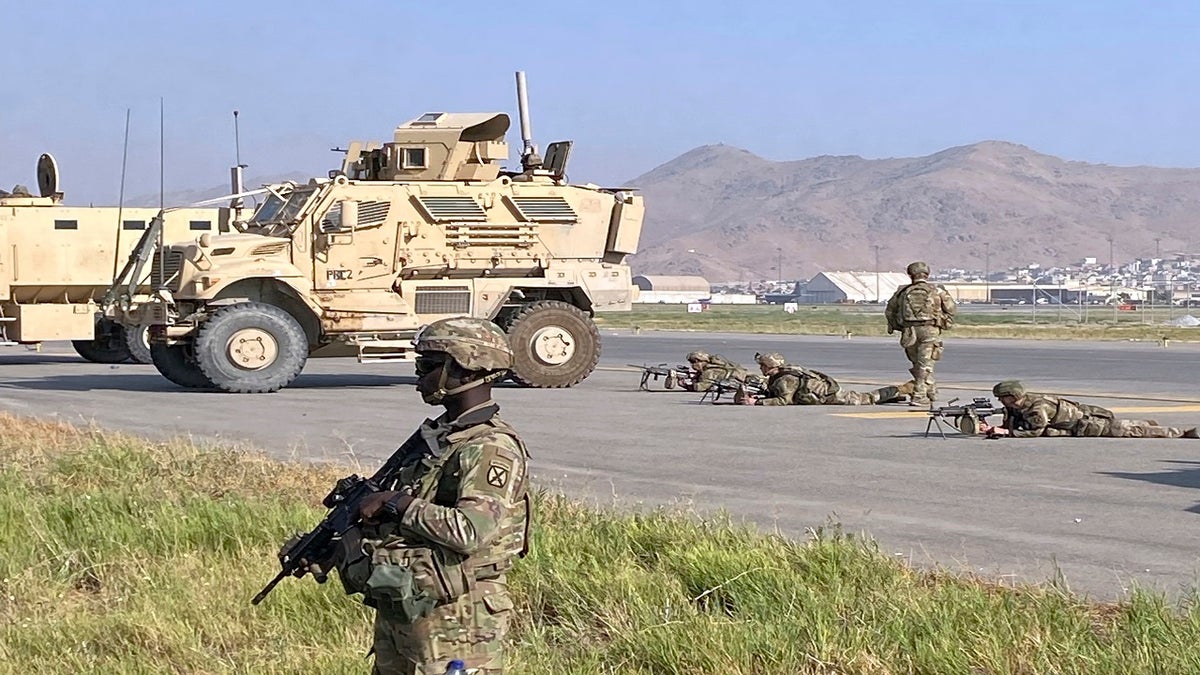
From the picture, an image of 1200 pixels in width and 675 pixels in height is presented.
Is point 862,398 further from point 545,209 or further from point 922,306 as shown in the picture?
point 545,209

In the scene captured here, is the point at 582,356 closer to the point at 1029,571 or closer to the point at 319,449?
the point at 319,449

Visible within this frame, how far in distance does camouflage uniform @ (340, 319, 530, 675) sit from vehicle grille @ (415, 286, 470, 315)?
54.1ft

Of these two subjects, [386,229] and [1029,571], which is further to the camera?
[386,229]

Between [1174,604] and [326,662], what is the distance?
3.49m

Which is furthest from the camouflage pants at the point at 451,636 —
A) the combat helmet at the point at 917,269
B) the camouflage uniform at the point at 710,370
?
the camouflage uniform at the point at 710,370

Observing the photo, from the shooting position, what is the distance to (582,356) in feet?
71.9

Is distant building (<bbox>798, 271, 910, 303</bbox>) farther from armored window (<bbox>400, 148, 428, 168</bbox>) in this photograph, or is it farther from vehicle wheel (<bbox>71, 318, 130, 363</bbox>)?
armored window (<bbox>400, 148, 428, 168</bbox>)

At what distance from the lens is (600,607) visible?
23.8ft

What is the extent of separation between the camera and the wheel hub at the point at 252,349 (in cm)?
2025

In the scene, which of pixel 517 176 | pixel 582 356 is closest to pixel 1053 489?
pixel 582 356

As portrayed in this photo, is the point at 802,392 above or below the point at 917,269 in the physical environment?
below

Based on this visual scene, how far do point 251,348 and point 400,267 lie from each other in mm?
2134

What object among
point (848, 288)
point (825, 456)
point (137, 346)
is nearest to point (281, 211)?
point (137, 346)

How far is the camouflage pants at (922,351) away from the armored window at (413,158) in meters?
6.52
